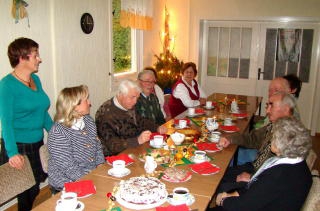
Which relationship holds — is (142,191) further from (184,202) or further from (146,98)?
(146,98)

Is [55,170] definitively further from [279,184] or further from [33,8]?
[33,8]

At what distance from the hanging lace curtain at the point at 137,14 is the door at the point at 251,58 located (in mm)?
1429

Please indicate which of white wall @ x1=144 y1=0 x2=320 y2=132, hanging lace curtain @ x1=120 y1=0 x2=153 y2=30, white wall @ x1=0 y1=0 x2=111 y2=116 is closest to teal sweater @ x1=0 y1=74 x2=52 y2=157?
white wall @ x1=0 y1=0 x2=111 y2=116

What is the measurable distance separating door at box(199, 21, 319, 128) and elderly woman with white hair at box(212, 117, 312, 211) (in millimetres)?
4572

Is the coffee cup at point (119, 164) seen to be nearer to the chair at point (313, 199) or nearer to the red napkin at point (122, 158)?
the red napkin at point (122, 158)

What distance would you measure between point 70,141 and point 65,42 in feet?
5.72

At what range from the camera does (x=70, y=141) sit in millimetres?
1930

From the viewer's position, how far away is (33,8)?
290 cm

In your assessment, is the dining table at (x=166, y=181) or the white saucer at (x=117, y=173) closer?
the dining table at (x=166, y=181)

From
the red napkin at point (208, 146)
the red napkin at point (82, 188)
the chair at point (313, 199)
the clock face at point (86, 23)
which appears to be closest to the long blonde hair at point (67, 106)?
the red napkin at point (82, 188)

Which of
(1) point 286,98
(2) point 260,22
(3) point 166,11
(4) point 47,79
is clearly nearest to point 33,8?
(4) point 47,79

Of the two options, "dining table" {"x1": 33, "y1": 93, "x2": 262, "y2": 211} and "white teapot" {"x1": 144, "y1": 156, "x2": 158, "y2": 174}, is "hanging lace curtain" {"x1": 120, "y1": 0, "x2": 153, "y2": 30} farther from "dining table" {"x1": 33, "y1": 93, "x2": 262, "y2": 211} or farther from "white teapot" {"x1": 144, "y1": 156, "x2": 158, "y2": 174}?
"white teapot" {"x1": 144, "y1": 156, "x2": 158, "y2": 174}

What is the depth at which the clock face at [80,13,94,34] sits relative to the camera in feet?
11.7

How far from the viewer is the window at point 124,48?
4457 mm
